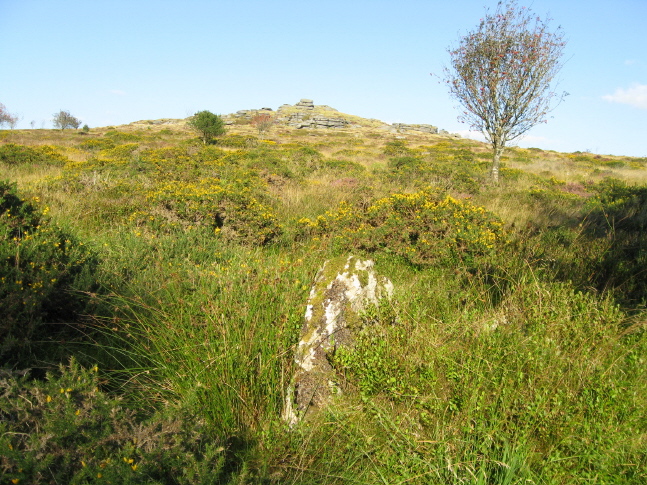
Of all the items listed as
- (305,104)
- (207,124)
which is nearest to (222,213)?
(207,124)

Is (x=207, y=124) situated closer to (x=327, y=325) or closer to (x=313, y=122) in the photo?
(x=327, y=325)

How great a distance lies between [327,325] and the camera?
8.13 feet

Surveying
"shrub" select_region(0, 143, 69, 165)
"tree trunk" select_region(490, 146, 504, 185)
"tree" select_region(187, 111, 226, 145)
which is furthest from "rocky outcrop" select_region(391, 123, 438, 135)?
"shrub" select_region(0, 143, 69, 165)

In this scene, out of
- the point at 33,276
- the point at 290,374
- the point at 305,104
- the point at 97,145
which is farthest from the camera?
the point at 305,104

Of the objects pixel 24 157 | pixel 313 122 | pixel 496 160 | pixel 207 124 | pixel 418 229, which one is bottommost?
pixel 418 229

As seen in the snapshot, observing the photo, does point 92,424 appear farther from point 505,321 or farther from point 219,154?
point 219,154

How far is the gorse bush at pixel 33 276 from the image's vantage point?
280 cm

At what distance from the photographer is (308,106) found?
112312 mm

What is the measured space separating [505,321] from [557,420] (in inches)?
40.8

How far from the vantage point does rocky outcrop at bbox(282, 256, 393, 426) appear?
2.19m

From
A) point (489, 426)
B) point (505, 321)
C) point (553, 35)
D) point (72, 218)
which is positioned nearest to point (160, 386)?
point (489, 426)

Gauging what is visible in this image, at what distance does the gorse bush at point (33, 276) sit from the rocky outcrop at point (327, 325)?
1878mm

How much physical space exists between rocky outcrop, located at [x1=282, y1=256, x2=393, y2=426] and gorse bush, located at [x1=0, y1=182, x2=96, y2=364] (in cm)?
188

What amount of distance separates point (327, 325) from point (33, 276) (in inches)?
101
